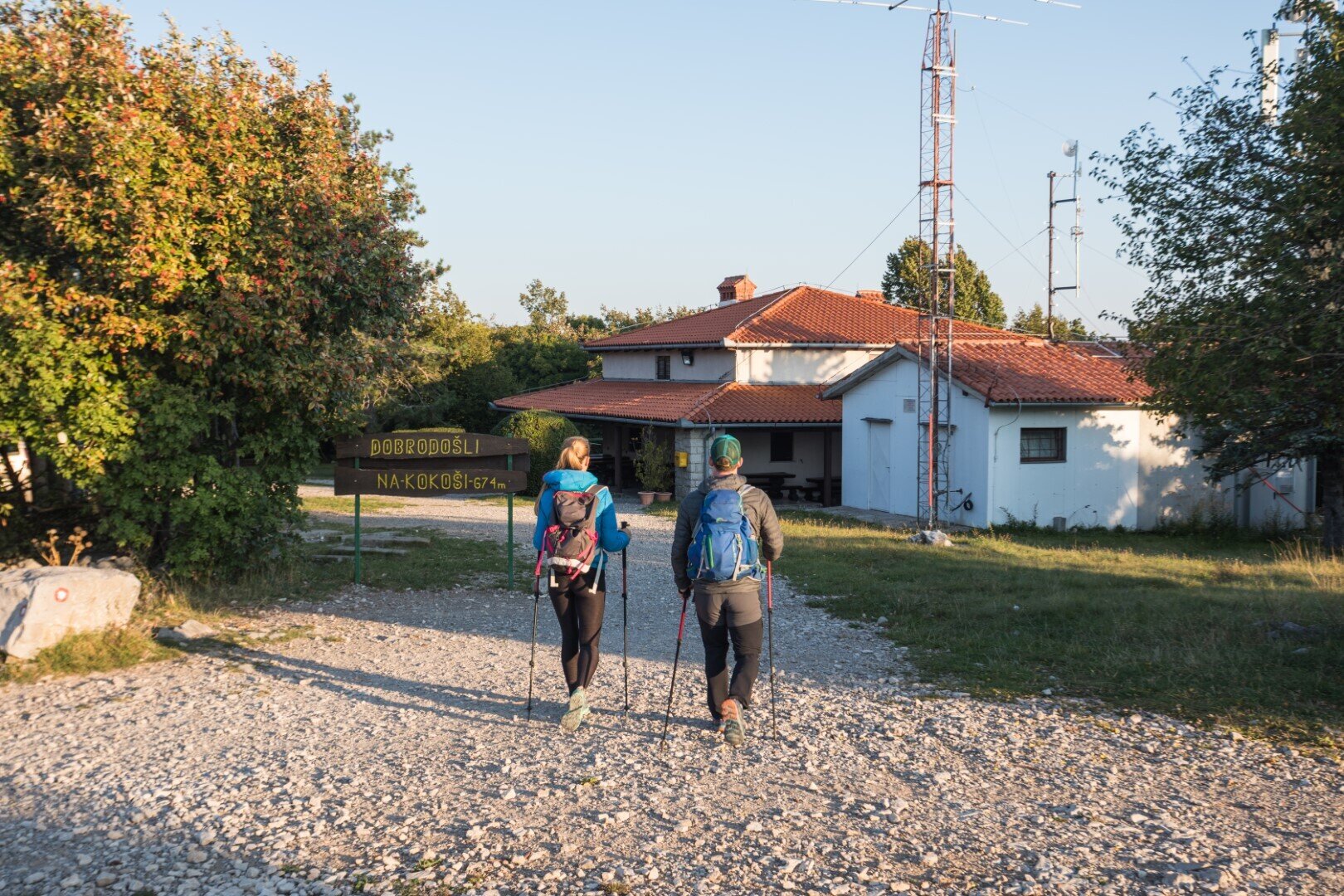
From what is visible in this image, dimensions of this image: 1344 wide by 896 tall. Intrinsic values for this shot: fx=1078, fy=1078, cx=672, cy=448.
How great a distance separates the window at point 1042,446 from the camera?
23000 millimetres

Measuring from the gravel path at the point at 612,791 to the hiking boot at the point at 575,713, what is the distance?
0.12 metres

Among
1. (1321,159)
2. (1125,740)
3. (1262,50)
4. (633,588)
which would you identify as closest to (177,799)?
(1125,740)

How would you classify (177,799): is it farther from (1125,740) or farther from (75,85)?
(75,85)

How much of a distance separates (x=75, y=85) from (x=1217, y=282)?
10933 millimetres

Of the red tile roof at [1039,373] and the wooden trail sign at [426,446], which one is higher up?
the red tile roof at [1039,373]

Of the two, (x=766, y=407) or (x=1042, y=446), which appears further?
(x=766, y=407)

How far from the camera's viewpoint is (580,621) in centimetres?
723

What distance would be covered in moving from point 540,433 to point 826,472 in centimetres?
826

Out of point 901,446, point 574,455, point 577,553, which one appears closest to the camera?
point 577,553

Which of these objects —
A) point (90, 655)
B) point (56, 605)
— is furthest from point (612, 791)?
point (56, 605)

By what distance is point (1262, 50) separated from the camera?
10562 millimetres

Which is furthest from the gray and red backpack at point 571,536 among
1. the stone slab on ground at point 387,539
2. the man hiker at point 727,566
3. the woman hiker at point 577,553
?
the stone slab on ground at point 387,539

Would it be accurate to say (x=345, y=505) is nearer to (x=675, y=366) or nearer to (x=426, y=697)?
(x=675, y=366)

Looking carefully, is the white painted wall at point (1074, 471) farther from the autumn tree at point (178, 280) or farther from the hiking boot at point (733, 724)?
the hiking boot at point (733, 724)
